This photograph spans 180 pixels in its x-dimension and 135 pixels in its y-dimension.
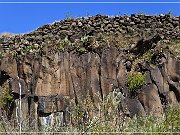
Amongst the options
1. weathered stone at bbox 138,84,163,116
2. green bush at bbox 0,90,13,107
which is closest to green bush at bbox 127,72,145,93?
weathered stone at bbox 138,84,163,116

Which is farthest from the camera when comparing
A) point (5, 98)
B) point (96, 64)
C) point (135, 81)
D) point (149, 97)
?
point (96, 64)

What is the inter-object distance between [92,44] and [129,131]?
44.8 feet

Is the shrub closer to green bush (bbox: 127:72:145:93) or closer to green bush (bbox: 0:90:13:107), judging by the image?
green bush (bbox: 0:90:13:107)

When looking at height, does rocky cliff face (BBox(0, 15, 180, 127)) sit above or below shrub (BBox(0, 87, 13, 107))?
above

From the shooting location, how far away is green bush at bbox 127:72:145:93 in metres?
16.5

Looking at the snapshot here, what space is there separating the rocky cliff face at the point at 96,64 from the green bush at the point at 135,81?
112mm

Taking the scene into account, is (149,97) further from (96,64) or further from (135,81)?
(96,64)

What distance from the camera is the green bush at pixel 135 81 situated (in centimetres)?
1652

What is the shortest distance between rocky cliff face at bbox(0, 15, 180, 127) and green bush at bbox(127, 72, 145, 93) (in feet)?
0.37

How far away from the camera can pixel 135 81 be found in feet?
55.1

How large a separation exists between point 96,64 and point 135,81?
1.90m

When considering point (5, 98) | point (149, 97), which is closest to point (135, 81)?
point (149, 97)

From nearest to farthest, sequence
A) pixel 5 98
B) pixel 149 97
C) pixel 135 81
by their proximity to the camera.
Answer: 1. pixel 149 97
2. pixel 135 81
3. pixel 5 98

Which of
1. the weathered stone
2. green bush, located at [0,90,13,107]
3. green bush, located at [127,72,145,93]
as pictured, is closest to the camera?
the weathered stone
